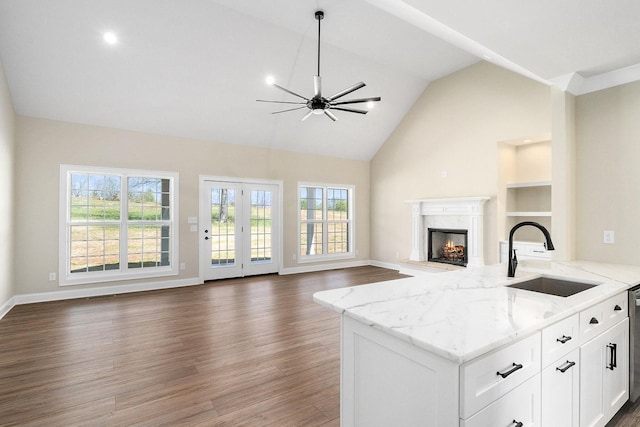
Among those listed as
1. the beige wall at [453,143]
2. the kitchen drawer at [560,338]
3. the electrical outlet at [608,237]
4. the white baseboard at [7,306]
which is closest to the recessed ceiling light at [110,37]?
the white baseboard at [7,306]

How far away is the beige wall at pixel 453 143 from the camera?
541 centimetres

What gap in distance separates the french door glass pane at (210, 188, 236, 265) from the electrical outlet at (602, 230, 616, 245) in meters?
5.71

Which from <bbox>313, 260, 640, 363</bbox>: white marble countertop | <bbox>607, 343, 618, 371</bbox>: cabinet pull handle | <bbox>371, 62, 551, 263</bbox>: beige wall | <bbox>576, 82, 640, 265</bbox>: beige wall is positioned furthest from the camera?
<bbox>371, 62, 551, 263</bbox>: beige wall

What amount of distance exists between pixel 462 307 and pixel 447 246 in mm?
5599

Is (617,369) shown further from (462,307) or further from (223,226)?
(223,226)

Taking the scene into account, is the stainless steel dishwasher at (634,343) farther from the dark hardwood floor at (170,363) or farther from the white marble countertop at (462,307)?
the dark hardwood floor at (170,363)

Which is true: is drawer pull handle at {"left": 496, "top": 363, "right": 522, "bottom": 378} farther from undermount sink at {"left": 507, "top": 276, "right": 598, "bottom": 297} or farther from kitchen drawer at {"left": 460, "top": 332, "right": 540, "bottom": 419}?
undermount sink at {"left": 507, "top": 276, "right": 598, "bottom": 297}

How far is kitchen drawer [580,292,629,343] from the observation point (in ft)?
5.43

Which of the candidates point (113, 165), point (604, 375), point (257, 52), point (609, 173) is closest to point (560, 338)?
point (604, 375)

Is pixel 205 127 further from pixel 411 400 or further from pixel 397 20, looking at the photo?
pixel 411 400

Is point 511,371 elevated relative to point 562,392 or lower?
elevated

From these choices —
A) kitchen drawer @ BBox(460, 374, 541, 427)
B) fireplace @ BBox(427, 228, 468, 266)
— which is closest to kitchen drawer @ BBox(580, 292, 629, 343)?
kitchen drawer @ BBox(460, 374, 541, 427)

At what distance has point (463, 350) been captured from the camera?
1.02 metres

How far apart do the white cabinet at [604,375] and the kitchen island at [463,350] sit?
1 cm
